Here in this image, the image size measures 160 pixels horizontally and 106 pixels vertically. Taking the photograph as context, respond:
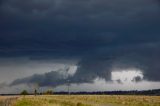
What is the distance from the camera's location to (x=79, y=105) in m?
74.2

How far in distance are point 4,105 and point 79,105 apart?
26959 mm

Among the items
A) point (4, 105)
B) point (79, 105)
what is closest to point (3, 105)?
point (4, 105)

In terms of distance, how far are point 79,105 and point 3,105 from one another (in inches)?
1057

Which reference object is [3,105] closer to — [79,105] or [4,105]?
[4,105]

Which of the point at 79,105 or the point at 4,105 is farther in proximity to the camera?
the point at 79,105

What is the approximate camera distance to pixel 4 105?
162 ft

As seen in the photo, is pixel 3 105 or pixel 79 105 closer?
pixel 3 105

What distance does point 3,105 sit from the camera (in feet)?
162

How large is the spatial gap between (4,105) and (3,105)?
251 mm
